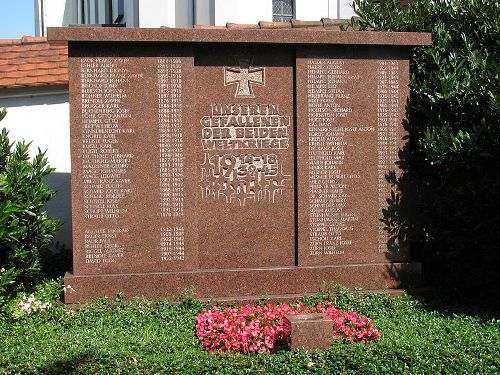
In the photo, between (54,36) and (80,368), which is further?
(54,36)

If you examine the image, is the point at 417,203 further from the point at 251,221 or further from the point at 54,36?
the point at 54,36

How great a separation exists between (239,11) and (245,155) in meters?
6.14

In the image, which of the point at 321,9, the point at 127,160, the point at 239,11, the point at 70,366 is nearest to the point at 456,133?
the point at 127,160

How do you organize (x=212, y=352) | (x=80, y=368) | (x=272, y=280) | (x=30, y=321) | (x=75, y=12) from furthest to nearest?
(x=75, y=12), (x=272, y=280), (x=30, y=321), (x=212, y=352), (x=80, y=368)

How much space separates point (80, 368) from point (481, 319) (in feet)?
12.6

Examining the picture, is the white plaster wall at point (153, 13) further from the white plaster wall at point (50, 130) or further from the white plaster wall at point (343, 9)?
the white plaster wall at point (50, 130)

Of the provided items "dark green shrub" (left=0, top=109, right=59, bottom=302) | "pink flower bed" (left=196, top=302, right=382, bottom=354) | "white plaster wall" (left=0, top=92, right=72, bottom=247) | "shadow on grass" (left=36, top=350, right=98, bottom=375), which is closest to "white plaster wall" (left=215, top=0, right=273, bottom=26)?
"white plaster wall" (left=0, top=92, right=72, bottom=247)

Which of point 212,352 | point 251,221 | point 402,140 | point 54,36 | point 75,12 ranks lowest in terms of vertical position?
point 212,352

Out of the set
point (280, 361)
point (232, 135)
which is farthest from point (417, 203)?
point (280, 361)

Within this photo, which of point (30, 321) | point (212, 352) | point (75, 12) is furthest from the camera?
point (75, 12)

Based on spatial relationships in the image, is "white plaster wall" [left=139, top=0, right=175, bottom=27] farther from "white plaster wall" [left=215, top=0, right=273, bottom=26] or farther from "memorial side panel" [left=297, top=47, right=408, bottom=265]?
"memorial side panel" [left=297, top=47, right=408, bottom=265]

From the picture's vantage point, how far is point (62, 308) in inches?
283

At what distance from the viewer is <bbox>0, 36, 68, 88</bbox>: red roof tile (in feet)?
31.9

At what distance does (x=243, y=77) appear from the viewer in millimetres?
7785
